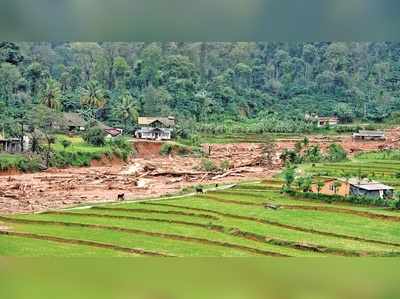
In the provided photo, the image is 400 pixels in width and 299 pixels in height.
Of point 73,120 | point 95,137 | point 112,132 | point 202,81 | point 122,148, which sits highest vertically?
point 202,81

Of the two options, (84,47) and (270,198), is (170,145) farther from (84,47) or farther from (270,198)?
(84,47)

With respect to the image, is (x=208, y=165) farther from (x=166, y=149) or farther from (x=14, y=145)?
(x=14, y=145)

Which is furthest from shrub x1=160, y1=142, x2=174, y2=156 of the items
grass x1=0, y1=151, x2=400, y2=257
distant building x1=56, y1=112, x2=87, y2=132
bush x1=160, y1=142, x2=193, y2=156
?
grass x1=0, y1=151, x2=400, y2=257

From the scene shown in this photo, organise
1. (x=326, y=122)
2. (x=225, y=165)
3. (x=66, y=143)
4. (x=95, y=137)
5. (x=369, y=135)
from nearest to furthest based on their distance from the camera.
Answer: (x=225, y=165)
(x=66, y=143)
(x=95, y=137)
(x=369, y=135)
(x=326, y=122)

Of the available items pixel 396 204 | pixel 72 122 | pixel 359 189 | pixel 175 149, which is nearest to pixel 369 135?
pixel 175 149

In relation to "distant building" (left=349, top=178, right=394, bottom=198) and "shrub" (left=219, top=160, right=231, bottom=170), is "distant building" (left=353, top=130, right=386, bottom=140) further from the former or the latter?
"distant building" (left=349, top=178, right=394, bottom=198)
